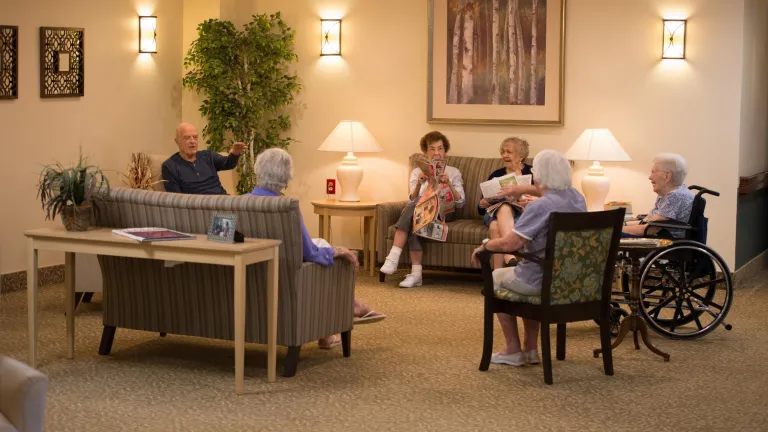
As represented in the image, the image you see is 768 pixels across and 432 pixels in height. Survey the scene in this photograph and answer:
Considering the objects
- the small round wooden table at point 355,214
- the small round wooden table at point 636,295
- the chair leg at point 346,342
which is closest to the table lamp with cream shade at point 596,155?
the small round wooden table at point 355,214

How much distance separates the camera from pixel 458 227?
27.1ft

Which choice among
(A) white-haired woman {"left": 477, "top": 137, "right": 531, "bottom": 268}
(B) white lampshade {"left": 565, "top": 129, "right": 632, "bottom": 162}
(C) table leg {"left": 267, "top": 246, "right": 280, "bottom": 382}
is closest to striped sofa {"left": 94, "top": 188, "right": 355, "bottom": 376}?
(C) table leg {"left": 267, "top": 246, "right": 280, "bottom": 382}

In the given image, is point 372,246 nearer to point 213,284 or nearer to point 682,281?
point 682,281

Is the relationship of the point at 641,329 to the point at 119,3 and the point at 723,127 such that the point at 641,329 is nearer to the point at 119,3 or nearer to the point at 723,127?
the point at 723,127

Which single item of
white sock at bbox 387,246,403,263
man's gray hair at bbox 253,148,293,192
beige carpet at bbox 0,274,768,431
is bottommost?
beige carpet at bbox 0,274,768,431

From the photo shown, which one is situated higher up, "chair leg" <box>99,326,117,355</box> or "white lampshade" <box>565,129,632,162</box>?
"white lampshade" <box>565,129,632,162</box>

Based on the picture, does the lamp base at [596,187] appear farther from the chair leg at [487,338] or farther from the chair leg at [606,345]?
the chair leg at [487,338]

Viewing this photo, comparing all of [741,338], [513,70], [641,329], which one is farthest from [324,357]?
[513,70]

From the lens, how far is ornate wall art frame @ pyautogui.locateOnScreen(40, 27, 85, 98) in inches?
309

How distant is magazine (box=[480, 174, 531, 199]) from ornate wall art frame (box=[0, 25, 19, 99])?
3.38 metres

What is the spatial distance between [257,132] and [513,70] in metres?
2.27

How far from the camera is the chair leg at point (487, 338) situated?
5.49 metres

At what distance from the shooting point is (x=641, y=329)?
5.91 m

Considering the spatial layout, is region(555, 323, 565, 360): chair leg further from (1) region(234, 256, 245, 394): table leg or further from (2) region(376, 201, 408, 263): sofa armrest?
(2) region(376, 201, 408, 263): sofa armrest
